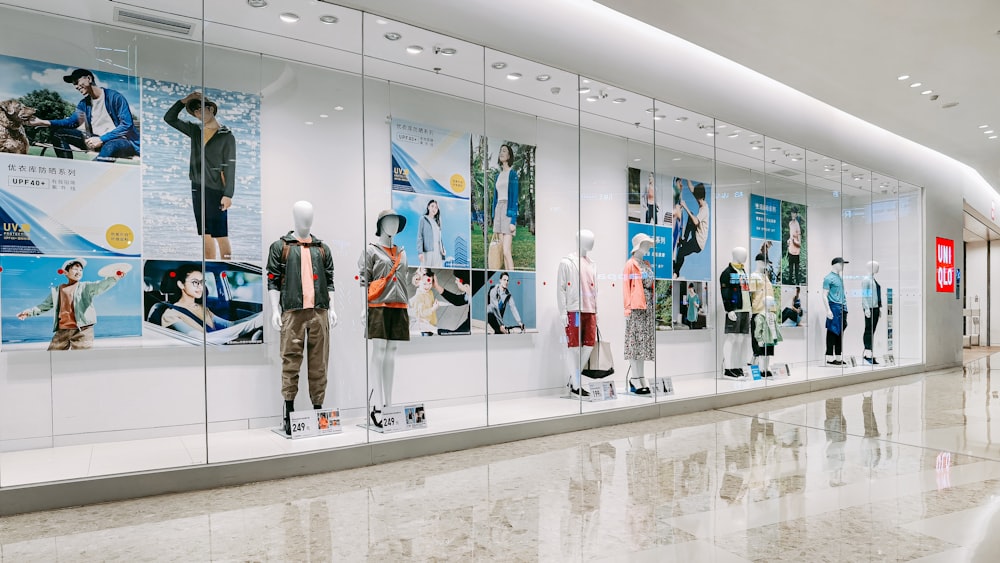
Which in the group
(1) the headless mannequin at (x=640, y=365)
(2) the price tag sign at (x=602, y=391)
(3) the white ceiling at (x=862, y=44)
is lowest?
(2) the price tag sign at (x=602, y=391)

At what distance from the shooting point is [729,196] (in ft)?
23.7

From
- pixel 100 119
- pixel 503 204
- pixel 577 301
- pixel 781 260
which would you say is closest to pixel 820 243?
pixel 781 260

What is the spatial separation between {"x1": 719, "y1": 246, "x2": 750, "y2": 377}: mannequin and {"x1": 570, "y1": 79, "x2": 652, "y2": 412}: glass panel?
134 cm

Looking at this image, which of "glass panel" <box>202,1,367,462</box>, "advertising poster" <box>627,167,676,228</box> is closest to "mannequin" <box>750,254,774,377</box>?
"advertising poster" <box>627,167,676,228</box>

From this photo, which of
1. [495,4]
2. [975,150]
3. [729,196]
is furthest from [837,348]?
[495,4]

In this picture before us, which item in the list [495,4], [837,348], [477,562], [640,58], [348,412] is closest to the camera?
[477,562]

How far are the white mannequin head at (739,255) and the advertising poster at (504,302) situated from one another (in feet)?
9.50

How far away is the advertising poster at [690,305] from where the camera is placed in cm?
701

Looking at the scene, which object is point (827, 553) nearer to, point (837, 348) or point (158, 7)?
point (158, 7)

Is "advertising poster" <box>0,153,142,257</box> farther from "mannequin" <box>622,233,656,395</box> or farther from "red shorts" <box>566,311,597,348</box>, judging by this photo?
"mannequin" <box>622,233,656,395</box>

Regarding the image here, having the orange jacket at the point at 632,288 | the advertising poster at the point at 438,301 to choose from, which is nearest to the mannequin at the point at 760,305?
the orange jacket at the point at 632,288

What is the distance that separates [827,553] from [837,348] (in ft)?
22.8

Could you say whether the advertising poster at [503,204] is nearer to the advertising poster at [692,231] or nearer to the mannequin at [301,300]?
the mannequin at [301,300]

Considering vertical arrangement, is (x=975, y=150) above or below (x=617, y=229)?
above
